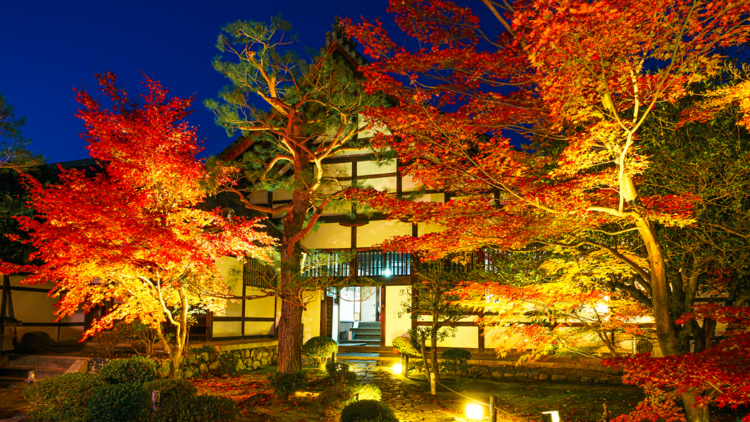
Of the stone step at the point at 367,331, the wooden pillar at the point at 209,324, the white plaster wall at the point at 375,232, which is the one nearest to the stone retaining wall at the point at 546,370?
the white plaster wall at the point at 375,232

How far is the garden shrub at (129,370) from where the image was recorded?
8.48 meters

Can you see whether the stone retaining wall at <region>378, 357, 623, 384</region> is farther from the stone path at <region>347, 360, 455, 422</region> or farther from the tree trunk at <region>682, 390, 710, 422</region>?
the tree trunk at <region>682, 390, 710, 422</region>

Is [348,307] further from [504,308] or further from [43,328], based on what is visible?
[504,308]

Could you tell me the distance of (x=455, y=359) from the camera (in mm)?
13312

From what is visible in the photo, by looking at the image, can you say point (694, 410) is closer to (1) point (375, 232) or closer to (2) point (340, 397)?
(2) point (340, 397)

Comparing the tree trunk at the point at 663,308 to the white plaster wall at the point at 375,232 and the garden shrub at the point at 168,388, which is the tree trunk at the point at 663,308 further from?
the white plaster wall at the point at 375,232

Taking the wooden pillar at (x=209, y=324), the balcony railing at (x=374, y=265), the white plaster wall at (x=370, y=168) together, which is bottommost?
the wooden pillar at (x=209, y=324)

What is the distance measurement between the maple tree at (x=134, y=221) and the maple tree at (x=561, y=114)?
359cm

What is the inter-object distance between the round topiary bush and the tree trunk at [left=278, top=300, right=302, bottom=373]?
303cm

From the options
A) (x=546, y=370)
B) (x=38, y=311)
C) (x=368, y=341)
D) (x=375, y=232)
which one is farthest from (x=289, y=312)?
(x=368, y=341)

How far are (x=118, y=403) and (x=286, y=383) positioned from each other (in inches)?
160

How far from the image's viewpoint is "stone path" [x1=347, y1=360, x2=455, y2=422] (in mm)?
9078

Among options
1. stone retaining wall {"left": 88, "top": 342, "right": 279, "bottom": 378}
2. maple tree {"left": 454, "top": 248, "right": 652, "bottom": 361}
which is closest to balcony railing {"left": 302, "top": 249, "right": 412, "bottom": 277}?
stone retaining wall {"left": 88, "top": 342, "right": 279, "bottom": 378}

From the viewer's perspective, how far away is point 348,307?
78.3 ft
